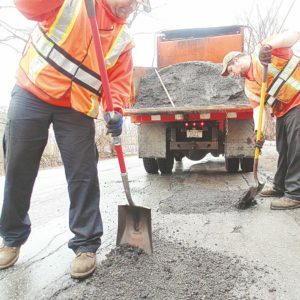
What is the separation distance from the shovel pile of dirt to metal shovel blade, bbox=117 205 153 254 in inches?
130

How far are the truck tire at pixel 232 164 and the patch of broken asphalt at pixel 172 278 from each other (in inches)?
155

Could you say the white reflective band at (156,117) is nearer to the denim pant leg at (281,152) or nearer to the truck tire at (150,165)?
the truck tire at (150,165)

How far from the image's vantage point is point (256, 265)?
7.93ft

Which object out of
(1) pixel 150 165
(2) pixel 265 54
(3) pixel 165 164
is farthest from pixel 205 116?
(2) pixel 265 54

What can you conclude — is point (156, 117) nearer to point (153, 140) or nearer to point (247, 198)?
point (153, 140)

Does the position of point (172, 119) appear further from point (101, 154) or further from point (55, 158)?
point (101, 154)

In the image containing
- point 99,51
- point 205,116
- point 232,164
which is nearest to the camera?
point 99,51

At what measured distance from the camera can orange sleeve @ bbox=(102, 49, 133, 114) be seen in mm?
2553

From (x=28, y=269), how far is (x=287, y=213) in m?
2.48

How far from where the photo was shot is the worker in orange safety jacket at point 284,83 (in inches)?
146

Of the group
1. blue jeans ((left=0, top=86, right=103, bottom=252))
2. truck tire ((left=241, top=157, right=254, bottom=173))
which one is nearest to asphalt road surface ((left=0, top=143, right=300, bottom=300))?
blue jeans ((left=0, top=86, right=103, bottom=252))

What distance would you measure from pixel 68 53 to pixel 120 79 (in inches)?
17.1

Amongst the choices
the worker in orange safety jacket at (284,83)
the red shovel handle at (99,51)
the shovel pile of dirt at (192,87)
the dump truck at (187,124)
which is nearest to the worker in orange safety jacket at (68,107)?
the red shovel handle at (99,51)

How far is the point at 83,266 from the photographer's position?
2322 millimetres
